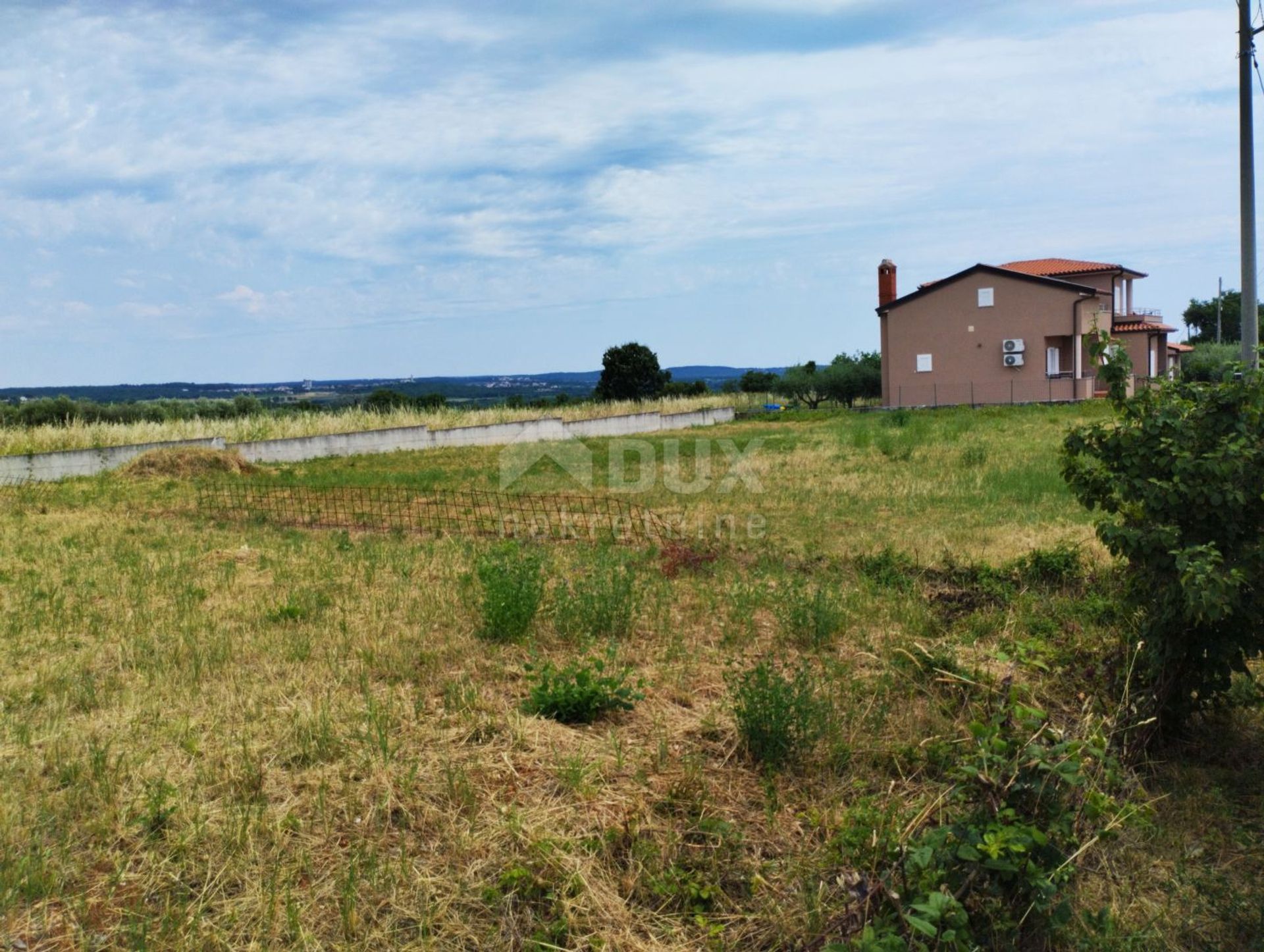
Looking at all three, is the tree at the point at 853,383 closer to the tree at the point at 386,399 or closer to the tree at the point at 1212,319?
the tree at the point at 386,399

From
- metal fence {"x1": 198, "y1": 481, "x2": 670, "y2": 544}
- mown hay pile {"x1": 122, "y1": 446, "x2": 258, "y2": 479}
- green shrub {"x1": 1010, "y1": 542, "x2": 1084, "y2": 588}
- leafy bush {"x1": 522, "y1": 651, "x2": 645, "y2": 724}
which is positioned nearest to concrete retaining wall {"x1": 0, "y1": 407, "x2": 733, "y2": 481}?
mown hay pile {"x1": 122, "y1": 446, "x2": 258, "y2": 479}

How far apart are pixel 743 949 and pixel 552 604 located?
356cm

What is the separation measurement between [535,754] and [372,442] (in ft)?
62.4

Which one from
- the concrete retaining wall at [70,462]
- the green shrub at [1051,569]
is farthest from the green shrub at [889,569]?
the concrete retaining wall at [70,462]

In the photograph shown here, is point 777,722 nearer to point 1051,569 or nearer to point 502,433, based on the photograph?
point 1051,569

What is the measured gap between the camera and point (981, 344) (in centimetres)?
3625

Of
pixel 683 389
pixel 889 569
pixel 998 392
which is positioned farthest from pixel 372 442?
pixel 683 389

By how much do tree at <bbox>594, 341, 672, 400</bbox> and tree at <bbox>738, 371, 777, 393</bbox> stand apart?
5.60 metres

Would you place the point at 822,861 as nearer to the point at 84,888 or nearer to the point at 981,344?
the point at 84,888

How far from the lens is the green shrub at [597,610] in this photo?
6270 mm

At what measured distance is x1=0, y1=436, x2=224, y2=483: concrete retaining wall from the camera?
615 inches

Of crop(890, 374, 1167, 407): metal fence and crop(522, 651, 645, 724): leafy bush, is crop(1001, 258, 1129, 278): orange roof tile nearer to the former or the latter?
crop(890, 374, 1167, 407): metal fence

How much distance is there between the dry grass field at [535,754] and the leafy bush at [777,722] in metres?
0.08

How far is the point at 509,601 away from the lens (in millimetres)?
6059
